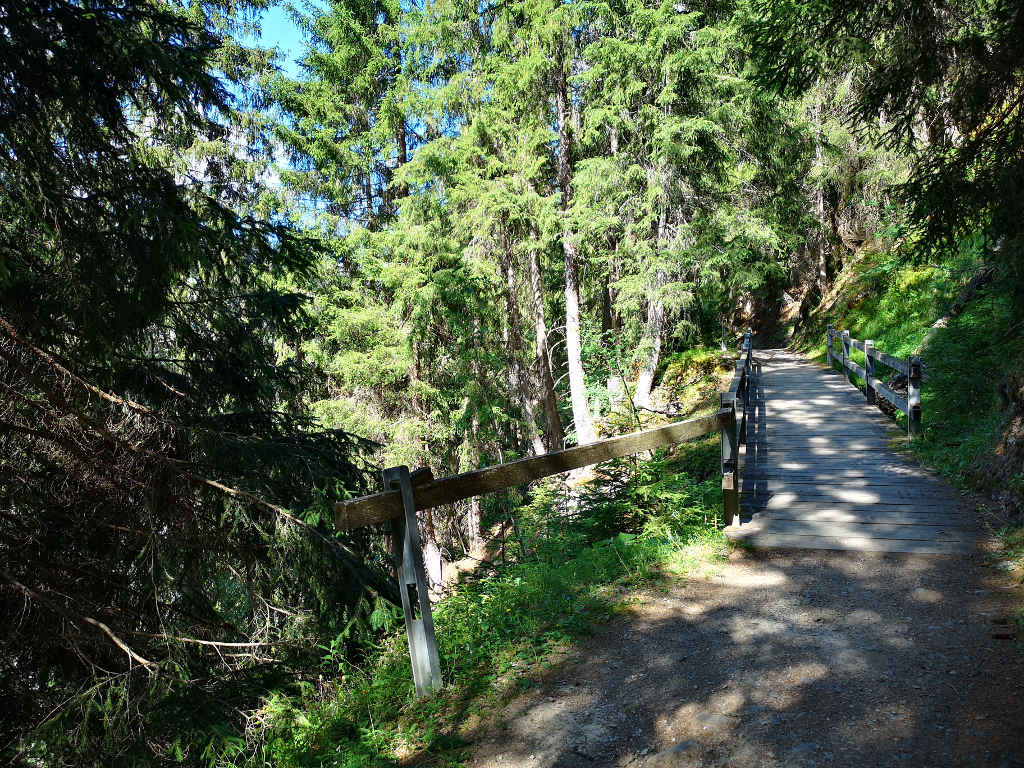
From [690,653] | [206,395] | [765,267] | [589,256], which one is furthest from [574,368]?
[690,653]

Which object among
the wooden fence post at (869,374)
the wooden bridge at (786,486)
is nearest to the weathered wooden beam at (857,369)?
the wooden fence post at (869,374)

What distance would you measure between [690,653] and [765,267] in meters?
14.1

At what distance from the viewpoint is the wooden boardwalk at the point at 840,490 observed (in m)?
5.86

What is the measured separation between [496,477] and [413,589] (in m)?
0.96

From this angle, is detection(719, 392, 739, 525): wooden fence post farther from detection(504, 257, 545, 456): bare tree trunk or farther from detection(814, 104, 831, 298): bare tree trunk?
detection(814, 104, 831, 298): bare tree trunk

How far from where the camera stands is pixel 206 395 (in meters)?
5.85

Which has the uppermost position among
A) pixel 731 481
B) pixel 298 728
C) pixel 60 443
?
pixel 60 443

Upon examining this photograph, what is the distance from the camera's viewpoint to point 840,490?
739 cm

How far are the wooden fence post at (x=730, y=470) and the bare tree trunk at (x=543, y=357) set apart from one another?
436 inches

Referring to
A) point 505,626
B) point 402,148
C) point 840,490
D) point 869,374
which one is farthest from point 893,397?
point 402,148

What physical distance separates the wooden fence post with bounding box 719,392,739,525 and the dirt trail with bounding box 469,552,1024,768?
4.42 feet

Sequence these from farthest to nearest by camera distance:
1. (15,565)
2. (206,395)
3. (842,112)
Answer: (842,112)
(206,395)
(15,565)

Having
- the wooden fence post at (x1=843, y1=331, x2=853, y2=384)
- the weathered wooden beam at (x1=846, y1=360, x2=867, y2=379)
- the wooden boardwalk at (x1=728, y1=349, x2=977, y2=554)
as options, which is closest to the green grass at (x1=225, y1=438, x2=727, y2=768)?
the wooden boardwalk at (x1=728, y1=349, x2=977, y2=554)

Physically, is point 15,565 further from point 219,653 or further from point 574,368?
point 574,368
